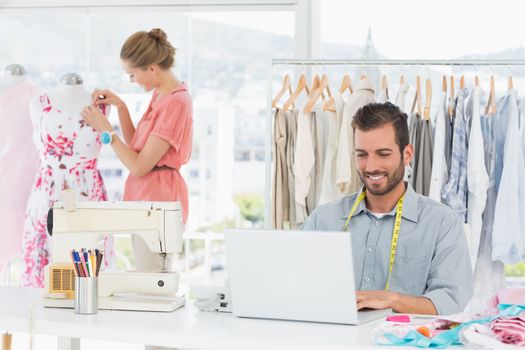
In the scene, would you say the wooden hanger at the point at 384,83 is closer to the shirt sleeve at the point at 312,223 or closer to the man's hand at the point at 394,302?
the shirt sleeve at the point at 312,223

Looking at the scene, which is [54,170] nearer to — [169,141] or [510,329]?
[169,141]

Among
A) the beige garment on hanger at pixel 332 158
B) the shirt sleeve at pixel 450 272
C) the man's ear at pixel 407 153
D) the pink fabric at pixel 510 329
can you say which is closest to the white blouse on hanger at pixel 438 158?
the beige garment on hanger at pixel 332 158

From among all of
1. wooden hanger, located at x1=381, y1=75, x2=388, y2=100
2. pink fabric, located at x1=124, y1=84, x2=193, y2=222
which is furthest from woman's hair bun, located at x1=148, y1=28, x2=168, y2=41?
wooden hanger, located at x1=381, y1=75, x2=388, y2=100

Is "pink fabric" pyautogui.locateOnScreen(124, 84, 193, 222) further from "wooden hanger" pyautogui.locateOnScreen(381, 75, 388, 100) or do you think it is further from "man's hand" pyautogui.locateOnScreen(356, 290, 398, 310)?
"man's hand" pyautogui.locateOnScreen(356, 290, 398, 310)

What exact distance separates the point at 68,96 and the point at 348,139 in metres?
1.34

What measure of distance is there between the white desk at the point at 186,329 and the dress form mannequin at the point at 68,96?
5.35 feet

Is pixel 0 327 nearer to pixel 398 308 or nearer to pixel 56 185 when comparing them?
pixel 398 308

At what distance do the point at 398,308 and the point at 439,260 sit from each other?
0.38 metres

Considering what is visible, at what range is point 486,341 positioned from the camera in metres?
2.04

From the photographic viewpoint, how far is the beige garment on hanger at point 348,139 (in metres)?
3.99

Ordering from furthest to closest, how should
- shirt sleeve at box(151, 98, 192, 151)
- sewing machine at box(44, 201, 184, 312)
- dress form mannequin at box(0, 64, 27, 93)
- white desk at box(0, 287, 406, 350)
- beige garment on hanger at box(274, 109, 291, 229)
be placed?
1. dress form mannequin at box(0, 64, 27, 93)
2. beige garment on hanger at box(274, 109, 291, 229)
3. shirt sleeve at box(151, 98, 192, 151)
4. sewing machine at box(44, 201, 184, 312)
5. white desk at box(0, 287, 406, 350)

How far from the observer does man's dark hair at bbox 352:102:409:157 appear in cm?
294

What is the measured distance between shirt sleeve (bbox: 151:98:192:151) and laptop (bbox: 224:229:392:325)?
1.78m

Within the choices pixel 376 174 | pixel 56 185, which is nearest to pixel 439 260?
pixel 376 174
